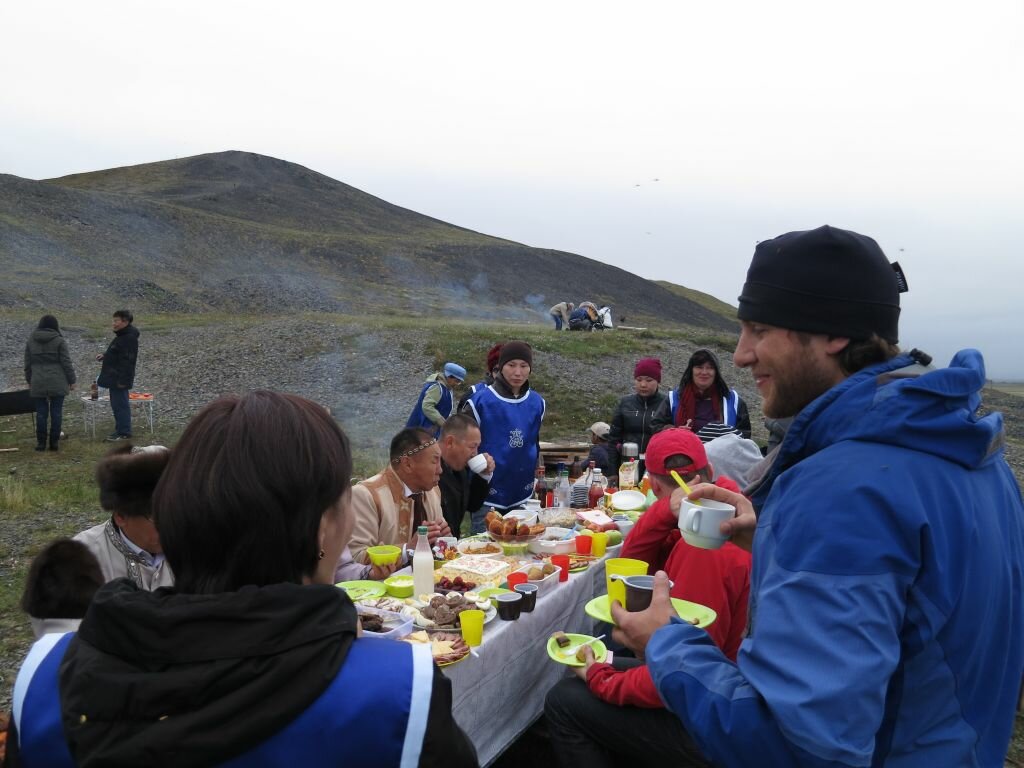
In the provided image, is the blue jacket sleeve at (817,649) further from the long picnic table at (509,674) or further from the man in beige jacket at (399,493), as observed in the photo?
the man in beige jacket at (399,493)

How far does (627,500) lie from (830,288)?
453 centimetres

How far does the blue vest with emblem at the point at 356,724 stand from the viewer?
1229mm

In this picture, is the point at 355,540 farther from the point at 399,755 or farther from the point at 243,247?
the point at 243,247

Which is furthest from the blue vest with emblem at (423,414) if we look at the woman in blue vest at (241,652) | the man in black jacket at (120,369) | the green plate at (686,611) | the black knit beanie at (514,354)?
the woman in blue vest at (241,652)

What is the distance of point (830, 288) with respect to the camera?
1.70 meters

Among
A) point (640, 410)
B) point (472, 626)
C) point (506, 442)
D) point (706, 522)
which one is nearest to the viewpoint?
point (706, 522)

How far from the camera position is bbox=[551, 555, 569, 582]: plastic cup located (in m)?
4.17

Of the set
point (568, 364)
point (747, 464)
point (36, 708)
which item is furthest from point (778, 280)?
point (568, 364)

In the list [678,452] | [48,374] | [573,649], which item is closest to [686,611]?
[573,649]

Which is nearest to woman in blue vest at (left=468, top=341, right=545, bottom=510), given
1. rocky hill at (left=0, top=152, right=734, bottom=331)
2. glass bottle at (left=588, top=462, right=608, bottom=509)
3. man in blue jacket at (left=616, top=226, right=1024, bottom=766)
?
glass bottle at (left=588, top=462, right=608, bottom=509)

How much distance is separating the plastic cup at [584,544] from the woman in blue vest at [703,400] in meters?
3.13

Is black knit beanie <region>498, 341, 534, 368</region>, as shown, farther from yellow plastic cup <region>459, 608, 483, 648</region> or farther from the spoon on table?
yellow plastic cup <region>459, 608, 483, 648</region>

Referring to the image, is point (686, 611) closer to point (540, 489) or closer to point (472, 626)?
point (472, 626)

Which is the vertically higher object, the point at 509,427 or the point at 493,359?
the point at 493,359
